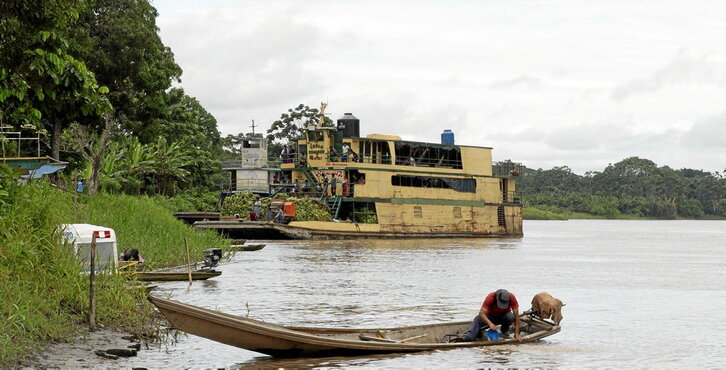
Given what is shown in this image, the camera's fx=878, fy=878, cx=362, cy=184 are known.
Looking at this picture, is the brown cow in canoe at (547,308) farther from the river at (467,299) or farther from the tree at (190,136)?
the tree at (190,136)

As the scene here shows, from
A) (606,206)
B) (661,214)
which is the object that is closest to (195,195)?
(606,206)

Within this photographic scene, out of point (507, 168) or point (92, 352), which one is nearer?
point (92, 352)

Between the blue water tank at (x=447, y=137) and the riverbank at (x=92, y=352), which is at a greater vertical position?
the blue water tank at (x=447, y=137)

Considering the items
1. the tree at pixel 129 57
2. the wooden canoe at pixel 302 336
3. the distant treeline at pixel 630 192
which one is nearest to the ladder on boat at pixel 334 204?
the tree at pixel 129 57

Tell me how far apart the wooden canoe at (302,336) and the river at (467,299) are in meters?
0.20

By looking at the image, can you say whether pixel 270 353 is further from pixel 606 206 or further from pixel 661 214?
pixel 661 214

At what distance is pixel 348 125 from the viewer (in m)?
54.6

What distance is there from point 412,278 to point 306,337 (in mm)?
16189

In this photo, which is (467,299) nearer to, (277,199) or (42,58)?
(42,58)

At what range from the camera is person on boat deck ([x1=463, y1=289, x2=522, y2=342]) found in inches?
567

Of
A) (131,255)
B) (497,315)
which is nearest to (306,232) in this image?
(131,255)

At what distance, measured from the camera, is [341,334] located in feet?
45.1

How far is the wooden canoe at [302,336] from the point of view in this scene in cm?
1188

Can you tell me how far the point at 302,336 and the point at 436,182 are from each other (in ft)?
139
